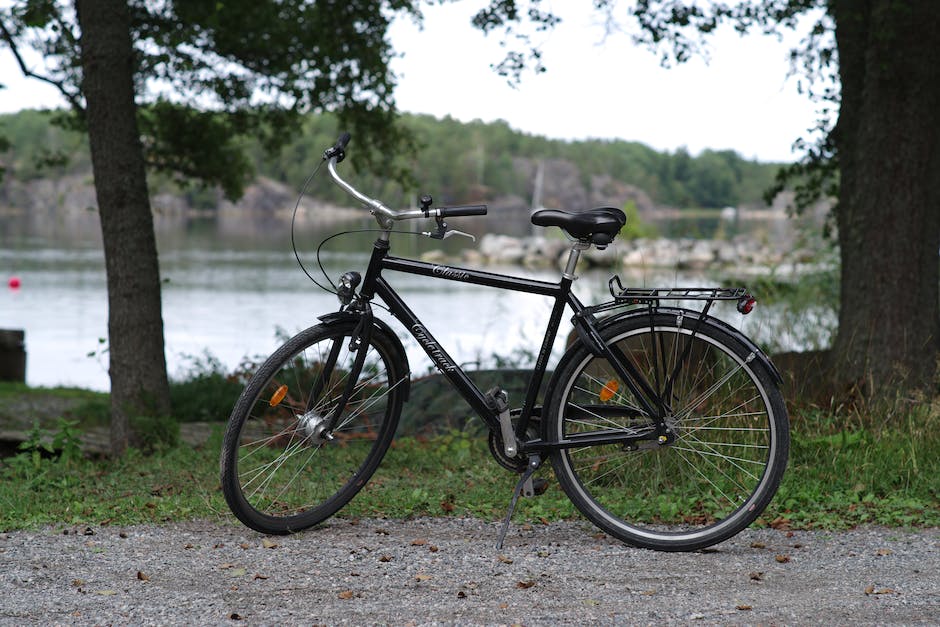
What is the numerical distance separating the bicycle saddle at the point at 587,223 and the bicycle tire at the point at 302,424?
2.82 ft

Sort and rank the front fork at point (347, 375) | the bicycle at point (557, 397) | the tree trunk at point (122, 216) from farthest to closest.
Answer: the tree trunk at point (122, 216), the front fork at point (347, 375), the bicycle at point (557, 397)

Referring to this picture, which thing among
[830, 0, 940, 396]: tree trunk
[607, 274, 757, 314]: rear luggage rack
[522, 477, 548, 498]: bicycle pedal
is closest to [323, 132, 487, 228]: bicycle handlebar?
[607, 274, 757, 314]: rear luggage rack

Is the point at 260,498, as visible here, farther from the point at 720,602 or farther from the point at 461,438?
the point at 461,438

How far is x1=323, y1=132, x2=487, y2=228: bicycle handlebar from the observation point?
394 centimetres

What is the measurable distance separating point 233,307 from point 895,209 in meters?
18.7

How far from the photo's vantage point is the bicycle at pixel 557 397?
403 centimetres

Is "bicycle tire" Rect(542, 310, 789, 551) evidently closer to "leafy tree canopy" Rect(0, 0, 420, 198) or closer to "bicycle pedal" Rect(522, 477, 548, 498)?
"bicycle pedal" Rect(522, 477, 548, 498)

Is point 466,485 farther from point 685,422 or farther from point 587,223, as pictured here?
point 587,223

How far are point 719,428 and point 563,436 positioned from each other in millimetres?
679

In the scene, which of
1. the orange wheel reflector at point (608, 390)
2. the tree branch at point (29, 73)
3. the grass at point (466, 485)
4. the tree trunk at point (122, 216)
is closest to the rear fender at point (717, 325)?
the orange wheel reflector at point (608, 390)

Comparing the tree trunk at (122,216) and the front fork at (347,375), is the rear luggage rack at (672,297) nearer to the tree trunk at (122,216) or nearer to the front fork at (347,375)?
the front fork at (347,375)

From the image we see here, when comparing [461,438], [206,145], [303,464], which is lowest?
[461,438]

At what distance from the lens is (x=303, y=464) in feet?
14.3

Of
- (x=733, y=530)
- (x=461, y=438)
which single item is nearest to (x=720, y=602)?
(x=733, y=530)
